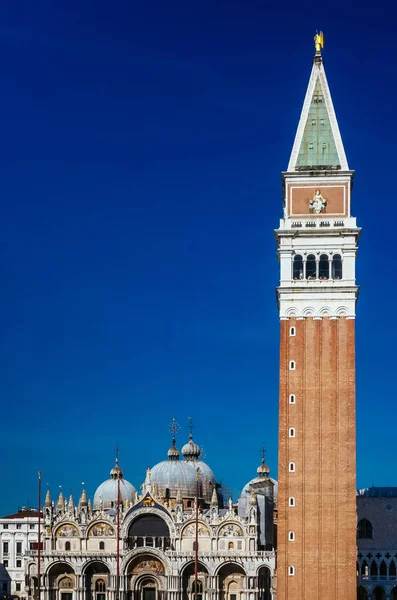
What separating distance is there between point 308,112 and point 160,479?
160ft

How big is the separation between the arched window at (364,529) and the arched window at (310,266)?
2995cm

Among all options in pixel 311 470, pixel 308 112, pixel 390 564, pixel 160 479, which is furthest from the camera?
pixel 160 479

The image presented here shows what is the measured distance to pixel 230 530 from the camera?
10856 cm

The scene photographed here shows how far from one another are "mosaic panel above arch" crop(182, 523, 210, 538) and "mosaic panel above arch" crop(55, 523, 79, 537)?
35.6 feet

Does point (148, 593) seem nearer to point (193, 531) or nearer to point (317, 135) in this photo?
point (193, 531)

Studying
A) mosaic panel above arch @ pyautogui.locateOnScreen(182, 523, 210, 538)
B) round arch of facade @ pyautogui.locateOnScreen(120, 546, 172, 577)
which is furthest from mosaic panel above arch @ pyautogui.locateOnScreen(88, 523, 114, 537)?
mosaic panel above arch @ pyautogui.locateOnScreen(182, 523, 210, 538)

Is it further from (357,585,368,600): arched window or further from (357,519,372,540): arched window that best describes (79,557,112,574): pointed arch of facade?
(357,519,372,540): arched window

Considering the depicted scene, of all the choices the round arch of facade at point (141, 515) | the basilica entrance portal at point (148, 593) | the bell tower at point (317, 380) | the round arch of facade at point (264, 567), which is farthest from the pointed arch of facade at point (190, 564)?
the bell tower at point (317, 380)

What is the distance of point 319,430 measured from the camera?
3403 inches

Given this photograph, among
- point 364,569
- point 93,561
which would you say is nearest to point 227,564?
point 364,569

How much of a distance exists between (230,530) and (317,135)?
130 feet

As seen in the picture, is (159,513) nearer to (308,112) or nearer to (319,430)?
(319,430)

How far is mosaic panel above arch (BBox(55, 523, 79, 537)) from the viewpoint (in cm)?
11138

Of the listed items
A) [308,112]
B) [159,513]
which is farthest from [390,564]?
[308,112]
